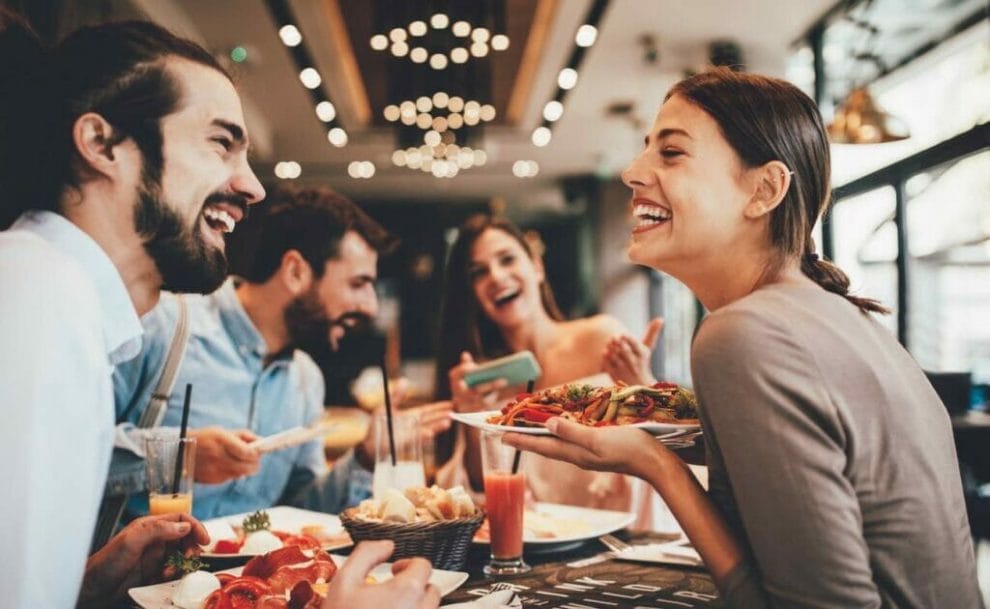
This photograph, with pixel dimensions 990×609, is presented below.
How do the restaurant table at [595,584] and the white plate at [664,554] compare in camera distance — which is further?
the white plate at [664,554]

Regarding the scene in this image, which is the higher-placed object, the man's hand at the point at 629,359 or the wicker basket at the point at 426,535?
the man's hand at the point at 629,359

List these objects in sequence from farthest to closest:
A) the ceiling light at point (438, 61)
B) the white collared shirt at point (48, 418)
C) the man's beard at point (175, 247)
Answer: the ceiling light at point (438, 61) < the man's beard at point (175, 247) < the white collared shirt at point (48, 418)

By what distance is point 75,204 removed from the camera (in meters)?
1.17

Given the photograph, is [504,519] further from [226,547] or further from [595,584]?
[226,547]

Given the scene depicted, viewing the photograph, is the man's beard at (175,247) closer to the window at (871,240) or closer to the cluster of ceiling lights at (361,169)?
the window at (871,240)

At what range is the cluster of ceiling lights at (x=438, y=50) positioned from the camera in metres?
4.87

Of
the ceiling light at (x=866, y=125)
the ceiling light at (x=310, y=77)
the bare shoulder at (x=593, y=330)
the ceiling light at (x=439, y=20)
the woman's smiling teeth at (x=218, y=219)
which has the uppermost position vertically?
the ceiling light at (x=439, y=20)

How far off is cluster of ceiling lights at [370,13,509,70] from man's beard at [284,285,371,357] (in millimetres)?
2398

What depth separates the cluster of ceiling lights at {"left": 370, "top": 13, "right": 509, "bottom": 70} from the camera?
192 inches

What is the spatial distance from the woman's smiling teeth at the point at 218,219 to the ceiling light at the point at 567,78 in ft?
14.5

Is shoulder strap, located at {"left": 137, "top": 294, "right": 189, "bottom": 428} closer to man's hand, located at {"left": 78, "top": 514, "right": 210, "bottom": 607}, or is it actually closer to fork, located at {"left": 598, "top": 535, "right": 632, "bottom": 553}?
man's hand, located at {"left": 78, "top": 514, "right": 210, "bottom": 607}

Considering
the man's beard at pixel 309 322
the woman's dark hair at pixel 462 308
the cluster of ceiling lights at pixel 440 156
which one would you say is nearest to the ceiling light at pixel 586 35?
the woman's dark hair at pixel 462 308

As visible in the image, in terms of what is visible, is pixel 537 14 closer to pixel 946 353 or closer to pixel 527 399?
pixel 946 353

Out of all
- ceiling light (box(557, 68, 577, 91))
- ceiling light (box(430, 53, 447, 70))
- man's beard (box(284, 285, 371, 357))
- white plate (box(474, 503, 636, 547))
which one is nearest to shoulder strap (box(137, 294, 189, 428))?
man's beard (box(284, 285, 371, 357))
